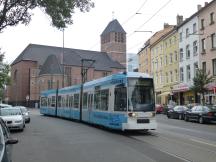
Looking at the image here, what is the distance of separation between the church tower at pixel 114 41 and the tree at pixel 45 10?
10447 centimetres

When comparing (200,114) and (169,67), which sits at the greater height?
(169,67)

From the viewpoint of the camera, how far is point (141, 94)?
65.3ft

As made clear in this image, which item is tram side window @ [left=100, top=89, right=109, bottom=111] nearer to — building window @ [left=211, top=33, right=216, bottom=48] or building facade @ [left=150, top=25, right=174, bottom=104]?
building window @ [left=211, top=33, right=216, bottom=48]

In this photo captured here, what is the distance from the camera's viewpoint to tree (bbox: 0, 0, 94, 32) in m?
18.1

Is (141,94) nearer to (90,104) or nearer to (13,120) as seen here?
(90,104)

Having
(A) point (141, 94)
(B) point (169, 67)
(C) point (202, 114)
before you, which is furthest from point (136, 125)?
(B) point (169, 67)

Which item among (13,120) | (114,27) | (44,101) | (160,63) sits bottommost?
(13,120)

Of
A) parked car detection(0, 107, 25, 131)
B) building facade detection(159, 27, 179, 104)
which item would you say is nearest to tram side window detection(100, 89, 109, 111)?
parked car detection(0, 107, 25, 131)

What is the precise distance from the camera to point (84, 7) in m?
19.0

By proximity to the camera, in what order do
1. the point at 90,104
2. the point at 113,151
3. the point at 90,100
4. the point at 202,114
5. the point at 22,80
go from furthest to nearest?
the point at 22,80
the point at 202,114
the point at 90,100
the point at 90,104
the point at 113,151

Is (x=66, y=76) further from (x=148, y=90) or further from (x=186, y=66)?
(x=148, y=90)

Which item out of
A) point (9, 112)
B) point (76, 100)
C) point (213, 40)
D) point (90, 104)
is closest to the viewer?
point (9, 112)

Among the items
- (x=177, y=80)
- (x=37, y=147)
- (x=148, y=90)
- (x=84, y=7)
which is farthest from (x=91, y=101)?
(x=177, y=80)

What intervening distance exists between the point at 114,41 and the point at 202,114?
94659 millimetres
